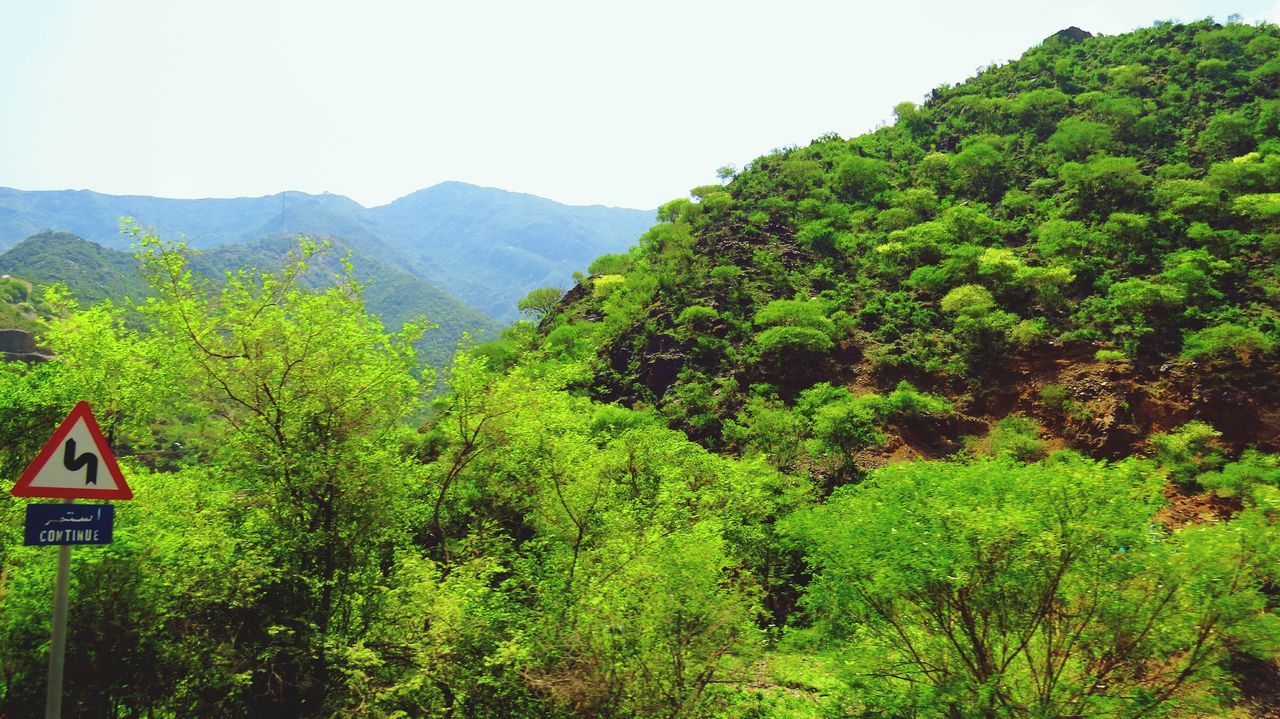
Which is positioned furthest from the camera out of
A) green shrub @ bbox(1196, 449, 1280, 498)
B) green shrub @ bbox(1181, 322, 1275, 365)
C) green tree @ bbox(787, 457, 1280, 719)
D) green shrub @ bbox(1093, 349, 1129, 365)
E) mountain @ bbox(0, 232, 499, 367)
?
mountain @ bbox(0, 232, 499, 367)

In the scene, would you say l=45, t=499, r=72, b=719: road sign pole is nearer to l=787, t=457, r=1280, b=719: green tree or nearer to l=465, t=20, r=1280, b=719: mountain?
l=465, t=20, r=1280, b=719: mountain

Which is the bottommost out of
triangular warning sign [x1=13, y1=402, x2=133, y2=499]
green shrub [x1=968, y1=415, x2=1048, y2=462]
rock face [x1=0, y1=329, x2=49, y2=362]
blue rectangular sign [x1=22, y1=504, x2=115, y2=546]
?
rock face [x1=0, y1=329, x2=49, y2=362]

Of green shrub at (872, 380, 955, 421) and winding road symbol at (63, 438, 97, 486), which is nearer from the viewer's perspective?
winding road symbol at (63, 438, 97, 486)

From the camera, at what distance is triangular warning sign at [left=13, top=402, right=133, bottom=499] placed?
4883mm

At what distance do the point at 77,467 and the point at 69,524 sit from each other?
1.69 ft

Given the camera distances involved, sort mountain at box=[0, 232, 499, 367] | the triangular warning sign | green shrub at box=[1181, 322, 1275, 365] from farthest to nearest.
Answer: mountain at box=[0, 232, 499, 367], green shrub at box=[1181, 322, 1275, 365], the triangular warning sign

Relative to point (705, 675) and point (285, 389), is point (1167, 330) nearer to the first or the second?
point (705, 675)

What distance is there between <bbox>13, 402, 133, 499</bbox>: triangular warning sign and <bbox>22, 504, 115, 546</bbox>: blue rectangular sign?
162 millimetres

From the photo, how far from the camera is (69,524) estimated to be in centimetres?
491

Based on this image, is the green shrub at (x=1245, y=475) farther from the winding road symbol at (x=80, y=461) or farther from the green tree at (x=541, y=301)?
the green tree at (x=541, y=301)

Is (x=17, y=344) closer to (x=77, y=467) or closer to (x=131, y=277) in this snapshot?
(x=131, y=277)

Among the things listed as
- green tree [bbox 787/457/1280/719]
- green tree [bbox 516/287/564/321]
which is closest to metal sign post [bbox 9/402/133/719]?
green tree [bbox 787/457/1280/719]

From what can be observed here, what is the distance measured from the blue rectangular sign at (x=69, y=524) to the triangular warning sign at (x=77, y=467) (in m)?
0.16

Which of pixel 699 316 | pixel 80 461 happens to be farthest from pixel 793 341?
pixel 80 461
